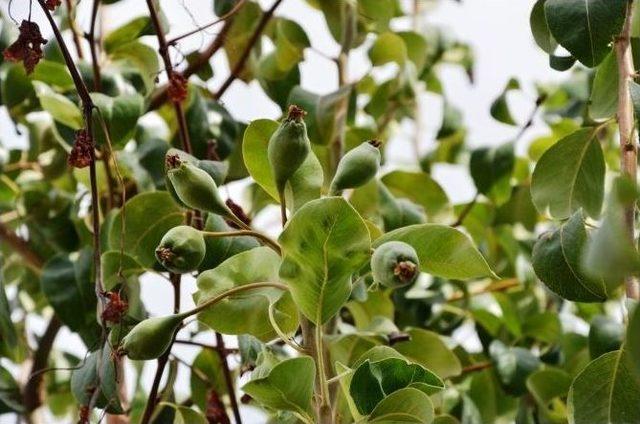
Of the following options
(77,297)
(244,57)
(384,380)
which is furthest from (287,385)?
(244,57)

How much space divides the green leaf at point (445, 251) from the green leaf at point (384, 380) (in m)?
0.07

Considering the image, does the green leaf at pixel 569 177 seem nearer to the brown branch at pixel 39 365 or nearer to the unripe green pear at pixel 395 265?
the unripe green pear at pixel 395 265

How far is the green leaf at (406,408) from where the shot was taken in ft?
2.10

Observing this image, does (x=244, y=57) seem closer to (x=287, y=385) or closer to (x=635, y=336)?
(x=287, y=385)

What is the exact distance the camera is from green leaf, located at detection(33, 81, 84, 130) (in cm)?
94

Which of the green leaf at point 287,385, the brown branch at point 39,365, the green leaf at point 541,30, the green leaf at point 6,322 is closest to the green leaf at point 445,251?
the green leaf at point 287,385

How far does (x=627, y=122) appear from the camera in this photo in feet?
2.54

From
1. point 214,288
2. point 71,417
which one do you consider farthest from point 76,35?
point 71,417

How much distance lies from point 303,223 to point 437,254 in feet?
0.40

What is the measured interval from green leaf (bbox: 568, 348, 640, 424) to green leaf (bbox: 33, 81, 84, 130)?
487 mm

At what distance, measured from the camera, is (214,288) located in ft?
2.35

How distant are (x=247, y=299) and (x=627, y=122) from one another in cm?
30

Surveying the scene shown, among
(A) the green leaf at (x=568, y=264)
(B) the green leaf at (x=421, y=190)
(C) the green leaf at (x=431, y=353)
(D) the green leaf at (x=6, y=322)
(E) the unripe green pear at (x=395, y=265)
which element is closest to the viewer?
(E) the unripe green pear at (x=395, y=265)

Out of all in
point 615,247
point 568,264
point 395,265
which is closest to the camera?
point 615,247
